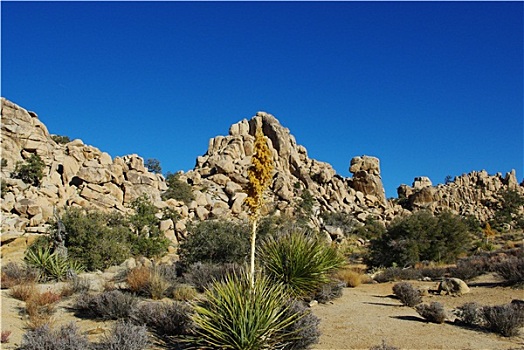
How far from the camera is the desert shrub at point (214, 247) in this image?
1683 cm

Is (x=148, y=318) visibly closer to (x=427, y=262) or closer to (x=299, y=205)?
(x=427, y=262)

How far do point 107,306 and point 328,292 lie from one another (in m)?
5.85

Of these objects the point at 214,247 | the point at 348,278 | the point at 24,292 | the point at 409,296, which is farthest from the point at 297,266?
the point at 214,247

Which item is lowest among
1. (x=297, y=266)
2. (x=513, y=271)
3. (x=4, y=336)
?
(x=4, y=336)

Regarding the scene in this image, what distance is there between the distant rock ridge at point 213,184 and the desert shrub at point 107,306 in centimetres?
1240

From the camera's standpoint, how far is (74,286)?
12141 millimetres

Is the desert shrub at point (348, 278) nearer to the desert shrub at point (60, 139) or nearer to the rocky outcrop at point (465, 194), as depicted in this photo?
the desert shrub at point (60, 139)

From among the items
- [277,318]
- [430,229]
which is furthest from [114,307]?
[430,229]

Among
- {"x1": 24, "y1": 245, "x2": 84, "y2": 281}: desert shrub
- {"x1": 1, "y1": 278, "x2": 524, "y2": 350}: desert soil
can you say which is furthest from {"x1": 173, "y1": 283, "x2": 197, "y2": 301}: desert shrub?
{"x1": 24, "y1": 245, "x2": 84, "y2": 281}: desert shrub

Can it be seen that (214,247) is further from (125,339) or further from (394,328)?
(125,339)

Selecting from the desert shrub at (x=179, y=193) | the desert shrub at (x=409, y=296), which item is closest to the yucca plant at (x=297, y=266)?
the desert shrub at (x=409, y=296)

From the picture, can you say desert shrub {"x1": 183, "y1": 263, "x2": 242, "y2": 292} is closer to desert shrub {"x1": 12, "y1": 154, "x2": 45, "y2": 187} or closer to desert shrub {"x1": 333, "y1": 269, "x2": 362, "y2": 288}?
desert shrub {"x1": 333, "y1": 269, "x2": 362, "y2": 288}

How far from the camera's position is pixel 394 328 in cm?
821

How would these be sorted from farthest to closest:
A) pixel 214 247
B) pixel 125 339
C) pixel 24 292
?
pixel 214 247 → pixel 24 292 → pixel 125 339
